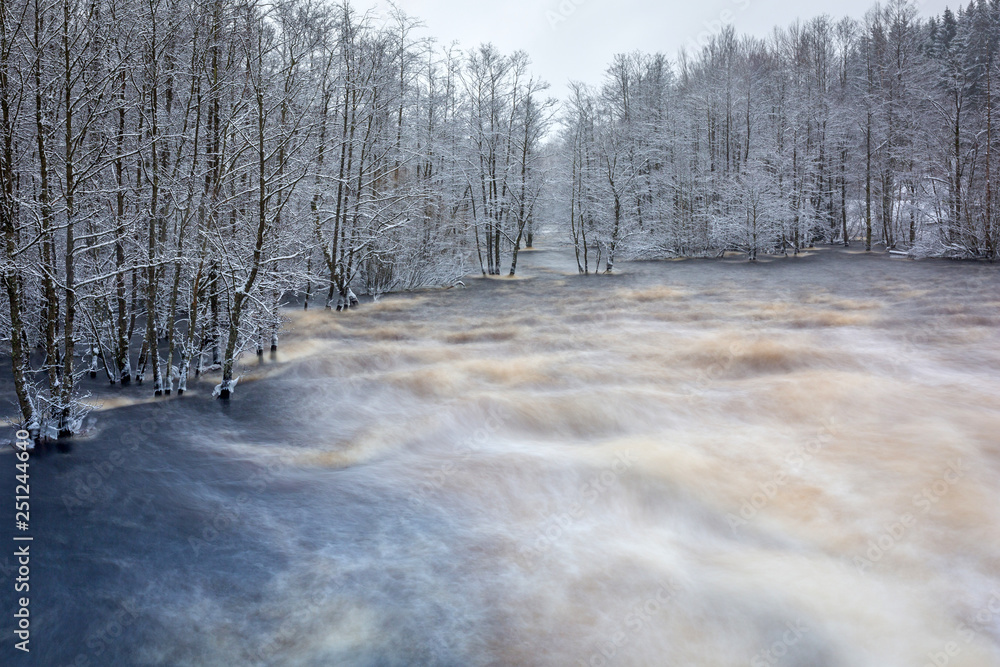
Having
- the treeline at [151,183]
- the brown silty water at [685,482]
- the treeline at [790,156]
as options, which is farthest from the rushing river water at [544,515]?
the treeline at [790,156]

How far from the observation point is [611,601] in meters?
4.54

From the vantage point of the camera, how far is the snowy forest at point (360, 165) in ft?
23.3

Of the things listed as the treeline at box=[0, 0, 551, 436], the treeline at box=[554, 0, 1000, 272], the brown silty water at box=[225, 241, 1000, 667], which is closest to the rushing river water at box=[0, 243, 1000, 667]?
the brown silty water at box=[225, 241, 1000, 667]

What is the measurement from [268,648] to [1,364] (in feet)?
32.1

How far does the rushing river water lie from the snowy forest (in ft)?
6.41

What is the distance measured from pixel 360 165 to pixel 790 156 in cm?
2578

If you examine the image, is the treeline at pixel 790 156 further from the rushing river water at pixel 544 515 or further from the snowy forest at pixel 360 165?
the rushing river water at pixel 544 515

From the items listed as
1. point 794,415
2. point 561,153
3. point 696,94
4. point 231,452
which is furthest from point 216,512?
point 696,94

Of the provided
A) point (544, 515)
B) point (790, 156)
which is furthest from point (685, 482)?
point (790, 156)

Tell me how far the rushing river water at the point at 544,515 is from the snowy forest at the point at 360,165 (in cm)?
195

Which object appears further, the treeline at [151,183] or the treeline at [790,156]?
the treeline at [790,156]

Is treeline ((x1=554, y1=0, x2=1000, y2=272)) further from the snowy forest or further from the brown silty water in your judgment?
the brown silty water

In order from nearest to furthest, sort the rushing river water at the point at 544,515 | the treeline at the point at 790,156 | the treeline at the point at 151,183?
the rushing river water at the point at 544,515
the treeline at the point at 151,183
the treeline at the point at 790,156

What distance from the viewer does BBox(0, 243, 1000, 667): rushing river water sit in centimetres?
420
